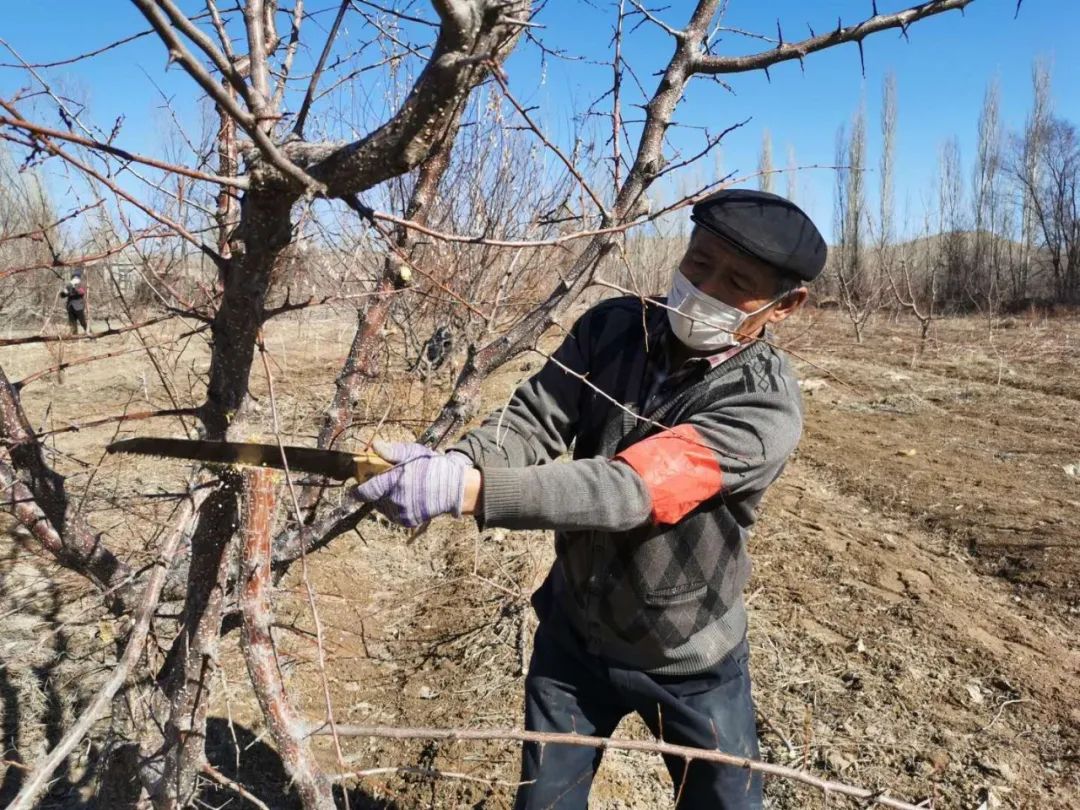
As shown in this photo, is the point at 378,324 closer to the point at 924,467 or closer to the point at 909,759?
the point at 909,759

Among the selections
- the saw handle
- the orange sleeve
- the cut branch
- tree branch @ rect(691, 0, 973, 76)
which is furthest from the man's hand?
tree branch @ rect(691, 0, 973, 76)

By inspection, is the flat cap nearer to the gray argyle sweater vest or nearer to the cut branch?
the gray argyle sweater vest

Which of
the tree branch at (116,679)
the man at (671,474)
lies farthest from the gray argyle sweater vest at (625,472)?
the tree branch at (116,679)

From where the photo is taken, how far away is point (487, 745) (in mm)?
3172

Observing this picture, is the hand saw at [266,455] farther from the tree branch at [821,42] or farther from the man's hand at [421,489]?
the tree branch at [821,42]

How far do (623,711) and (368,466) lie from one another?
3.39 feet

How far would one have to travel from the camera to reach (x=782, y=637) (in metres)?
3.92

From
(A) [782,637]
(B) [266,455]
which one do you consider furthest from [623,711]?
(A) [782,637]

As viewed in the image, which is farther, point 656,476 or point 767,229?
point 767,229

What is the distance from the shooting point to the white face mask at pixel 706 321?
68.3 inches

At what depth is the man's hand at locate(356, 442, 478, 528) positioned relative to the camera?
4.38 ft

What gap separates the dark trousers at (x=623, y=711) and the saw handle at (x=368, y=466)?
2.61ft

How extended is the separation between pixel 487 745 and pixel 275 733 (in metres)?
2.05

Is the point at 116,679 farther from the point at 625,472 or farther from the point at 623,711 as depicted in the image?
the point at 623,711
